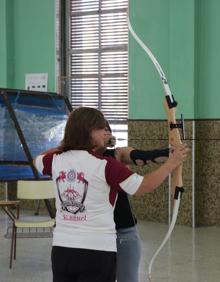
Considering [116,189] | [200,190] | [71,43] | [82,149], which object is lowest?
[200,190]

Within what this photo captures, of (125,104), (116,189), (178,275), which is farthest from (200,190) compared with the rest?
(116,189)

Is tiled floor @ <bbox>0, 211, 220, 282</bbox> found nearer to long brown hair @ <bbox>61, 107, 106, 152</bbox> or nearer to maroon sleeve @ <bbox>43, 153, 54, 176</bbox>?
maroon sleeve @ <bbox>43, 153, 54, 176</bbox>

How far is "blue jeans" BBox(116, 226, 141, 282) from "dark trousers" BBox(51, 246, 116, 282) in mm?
234

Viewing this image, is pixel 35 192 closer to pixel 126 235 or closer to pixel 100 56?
pixel 126 235

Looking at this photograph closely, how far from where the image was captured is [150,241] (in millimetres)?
5902

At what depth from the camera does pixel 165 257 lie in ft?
17.0

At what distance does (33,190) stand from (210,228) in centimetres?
236

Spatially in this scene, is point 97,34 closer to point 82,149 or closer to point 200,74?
point 200,74

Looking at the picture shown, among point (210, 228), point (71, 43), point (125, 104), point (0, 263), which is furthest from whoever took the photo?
point (71, 43)

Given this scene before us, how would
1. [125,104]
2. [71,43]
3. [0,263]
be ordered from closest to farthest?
[0,263] < [125,104] < [71,43]

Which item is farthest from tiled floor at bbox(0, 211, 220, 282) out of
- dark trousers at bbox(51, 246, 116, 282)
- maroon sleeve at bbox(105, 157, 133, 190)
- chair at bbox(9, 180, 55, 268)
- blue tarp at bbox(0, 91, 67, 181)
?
maroon sleeve at bbox(105, 157, 133, 190)

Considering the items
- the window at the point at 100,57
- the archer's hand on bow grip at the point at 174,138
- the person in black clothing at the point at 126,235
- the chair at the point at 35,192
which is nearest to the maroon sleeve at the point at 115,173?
the person in black clothing at the point at 126,235

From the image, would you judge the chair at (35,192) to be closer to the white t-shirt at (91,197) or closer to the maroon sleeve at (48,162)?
the maroon sleeve at (48,162)

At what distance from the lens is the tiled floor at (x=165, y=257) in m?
4.56
